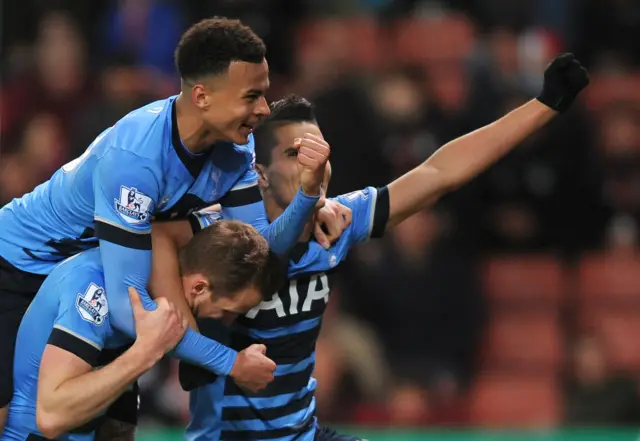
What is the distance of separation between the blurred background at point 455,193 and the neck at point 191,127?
339 cm

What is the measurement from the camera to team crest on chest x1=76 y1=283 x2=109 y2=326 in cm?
425

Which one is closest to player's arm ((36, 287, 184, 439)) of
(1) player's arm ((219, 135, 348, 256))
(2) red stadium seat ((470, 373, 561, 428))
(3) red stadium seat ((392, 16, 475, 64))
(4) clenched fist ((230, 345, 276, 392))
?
(4) clenched fist ((230, 345, 276, 392))

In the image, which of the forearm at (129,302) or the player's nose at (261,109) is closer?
the forearm at (129,302)

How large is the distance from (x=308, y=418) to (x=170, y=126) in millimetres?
1154

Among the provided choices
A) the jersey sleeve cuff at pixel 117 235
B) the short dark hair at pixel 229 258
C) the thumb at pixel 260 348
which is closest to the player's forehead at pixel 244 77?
the short dark hair at pixel 229 258

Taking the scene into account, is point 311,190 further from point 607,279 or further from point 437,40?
point 437,40

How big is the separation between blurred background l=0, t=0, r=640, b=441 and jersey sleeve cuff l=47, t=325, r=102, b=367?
3.38 metres

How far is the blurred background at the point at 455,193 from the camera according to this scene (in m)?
8.00

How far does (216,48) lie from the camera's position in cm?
434

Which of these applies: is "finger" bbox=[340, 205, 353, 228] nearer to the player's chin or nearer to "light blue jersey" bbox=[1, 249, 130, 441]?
the player's chin

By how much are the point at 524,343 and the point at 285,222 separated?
444 centimetres

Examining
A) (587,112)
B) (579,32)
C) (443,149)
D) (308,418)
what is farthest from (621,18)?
(308,418)


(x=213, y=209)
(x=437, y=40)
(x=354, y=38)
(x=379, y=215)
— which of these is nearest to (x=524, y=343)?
(x=437, y=40)

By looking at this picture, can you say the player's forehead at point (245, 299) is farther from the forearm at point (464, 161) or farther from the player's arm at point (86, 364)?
the forearm at point (464, 161)
